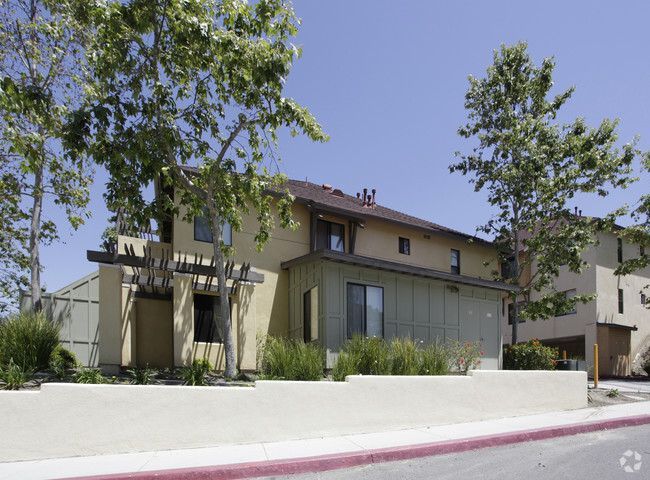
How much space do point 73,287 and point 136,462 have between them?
507 inches

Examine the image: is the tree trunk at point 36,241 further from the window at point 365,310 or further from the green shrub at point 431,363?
the green shrub at point 431,363

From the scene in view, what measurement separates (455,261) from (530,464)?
15261 millimetres

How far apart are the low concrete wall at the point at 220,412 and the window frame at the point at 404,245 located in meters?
9.36

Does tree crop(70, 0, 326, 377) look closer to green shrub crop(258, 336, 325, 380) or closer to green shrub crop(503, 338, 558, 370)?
green shrub crop(258, 336, 325, 380)

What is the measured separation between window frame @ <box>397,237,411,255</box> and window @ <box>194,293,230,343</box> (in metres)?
8.20

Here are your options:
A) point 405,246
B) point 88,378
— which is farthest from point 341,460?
point 405,246

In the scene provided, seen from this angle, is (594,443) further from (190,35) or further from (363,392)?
(190,35)

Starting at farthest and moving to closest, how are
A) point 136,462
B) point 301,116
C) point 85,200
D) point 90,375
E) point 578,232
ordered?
point 578,232 → point 85,200 → point 301,116 → point 90,375 → point 136,462

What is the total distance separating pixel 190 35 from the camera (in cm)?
1033

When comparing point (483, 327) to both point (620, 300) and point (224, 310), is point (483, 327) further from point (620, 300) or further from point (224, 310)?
point (620, 300)

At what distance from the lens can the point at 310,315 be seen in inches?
606

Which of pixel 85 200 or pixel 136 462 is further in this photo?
pixel 85 200

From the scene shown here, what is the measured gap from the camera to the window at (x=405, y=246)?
20.7 meters

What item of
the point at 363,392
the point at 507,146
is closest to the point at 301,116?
the point at 363,392
